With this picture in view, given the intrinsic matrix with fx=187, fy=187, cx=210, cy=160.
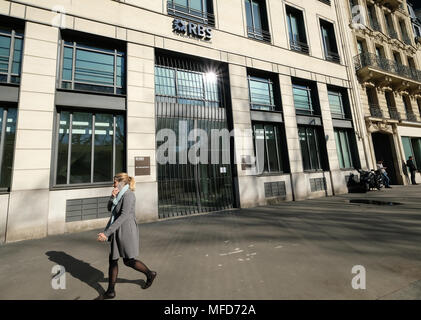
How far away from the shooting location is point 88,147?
688cm

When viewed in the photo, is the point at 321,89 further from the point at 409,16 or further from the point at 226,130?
the point at 409,16

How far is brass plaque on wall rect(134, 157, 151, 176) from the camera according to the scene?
7091mm

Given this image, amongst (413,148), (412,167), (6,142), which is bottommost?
(412,167)

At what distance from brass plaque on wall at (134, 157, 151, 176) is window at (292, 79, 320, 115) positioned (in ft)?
31.6

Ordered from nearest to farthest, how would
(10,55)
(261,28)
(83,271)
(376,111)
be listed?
(83,271)
(10,55)
(261,28)
(376,111)

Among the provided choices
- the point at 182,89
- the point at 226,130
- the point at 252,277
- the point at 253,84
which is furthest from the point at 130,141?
the point at 253,84

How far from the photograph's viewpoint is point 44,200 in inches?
225

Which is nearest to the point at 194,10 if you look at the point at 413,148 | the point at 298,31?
the point at 298,31

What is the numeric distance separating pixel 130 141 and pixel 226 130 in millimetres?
4583

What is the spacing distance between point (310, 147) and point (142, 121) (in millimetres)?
9913

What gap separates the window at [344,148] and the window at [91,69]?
13.5 m

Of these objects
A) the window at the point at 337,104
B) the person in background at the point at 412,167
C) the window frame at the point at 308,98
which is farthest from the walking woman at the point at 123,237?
the person in background at the point at 412,167

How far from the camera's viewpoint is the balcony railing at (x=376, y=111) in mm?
14761

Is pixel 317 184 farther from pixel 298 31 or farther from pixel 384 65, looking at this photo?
pixel 384 65
